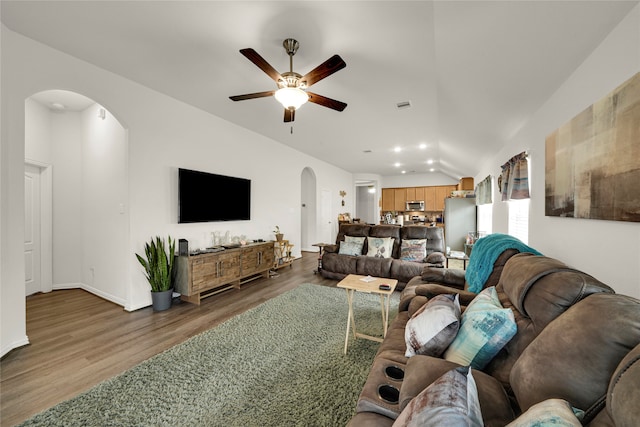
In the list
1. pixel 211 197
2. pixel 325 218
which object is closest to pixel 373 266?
pixel 211 197

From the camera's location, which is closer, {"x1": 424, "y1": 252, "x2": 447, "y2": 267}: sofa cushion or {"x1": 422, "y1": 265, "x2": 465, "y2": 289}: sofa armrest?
{"x1": 422, "y1": 265, "x2": 465, "y2": 289}: sofa armrest

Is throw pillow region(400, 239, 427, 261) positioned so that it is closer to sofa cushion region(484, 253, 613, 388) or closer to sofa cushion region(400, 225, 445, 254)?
sofa cushion region(400, 225, 445, 254)

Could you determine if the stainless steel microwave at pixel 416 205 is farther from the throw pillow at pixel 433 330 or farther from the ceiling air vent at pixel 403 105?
the throw pillow at pixel 433 330

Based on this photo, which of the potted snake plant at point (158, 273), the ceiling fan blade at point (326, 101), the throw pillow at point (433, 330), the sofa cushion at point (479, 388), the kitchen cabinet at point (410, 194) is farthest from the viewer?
the kitchen cabinet at point (410, 194)

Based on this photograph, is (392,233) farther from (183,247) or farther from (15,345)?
(15,345)

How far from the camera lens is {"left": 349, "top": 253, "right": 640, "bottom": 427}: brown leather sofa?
0.66 m

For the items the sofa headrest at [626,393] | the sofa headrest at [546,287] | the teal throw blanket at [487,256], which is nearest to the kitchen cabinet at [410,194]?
the teal throw blanket at [487,256]

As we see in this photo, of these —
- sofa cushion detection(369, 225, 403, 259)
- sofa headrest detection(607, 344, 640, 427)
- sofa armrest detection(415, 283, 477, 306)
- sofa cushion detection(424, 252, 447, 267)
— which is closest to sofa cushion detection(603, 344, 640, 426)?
sofa headrest detection(607, 344, 640, 427)

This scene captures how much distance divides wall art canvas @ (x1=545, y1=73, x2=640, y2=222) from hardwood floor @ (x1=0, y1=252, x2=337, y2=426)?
339 cm

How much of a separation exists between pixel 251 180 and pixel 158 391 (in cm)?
368

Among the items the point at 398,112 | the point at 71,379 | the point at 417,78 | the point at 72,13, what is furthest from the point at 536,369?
the point at 72,13

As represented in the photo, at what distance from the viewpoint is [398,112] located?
3566 millimetres

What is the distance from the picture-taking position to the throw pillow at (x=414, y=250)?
414cm

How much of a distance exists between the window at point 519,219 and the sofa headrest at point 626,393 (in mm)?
2411
